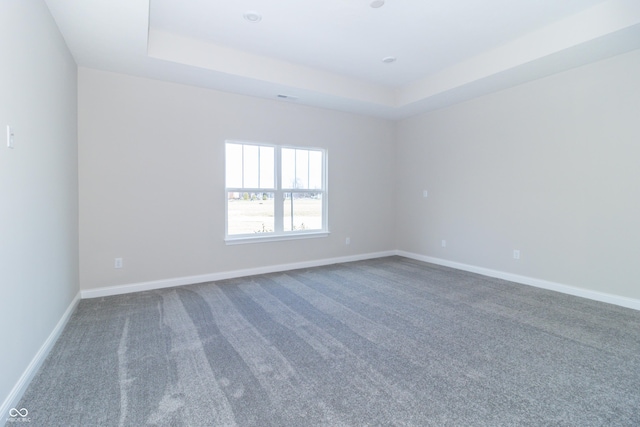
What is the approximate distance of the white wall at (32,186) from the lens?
1.67 m

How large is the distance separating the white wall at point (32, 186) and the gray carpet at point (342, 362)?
0.31 m

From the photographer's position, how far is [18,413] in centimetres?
164

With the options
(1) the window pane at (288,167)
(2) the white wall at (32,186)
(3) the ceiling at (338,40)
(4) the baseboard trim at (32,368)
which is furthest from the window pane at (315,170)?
(4) the baseboard trim at (32,368)

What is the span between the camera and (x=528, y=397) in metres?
1.80

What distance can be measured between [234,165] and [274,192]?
2.40 ft

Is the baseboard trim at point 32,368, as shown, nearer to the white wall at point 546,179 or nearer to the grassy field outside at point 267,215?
the grassy field outside at point 267,215

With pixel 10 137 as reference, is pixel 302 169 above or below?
above

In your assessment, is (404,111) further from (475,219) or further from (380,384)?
(380,384)

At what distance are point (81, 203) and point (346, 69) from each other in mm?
3646

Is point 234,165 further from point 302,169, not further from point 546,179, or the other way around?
point 546,179

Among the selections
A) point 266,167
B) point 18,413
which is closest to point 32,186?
point 18,413

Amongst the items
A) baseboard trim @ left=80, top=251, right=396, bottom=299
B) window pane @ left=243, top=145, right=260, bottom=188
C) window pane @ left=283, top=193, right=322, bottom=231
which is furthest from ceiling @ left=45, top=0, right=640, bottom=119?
baseboard trim @ left=80, top=251, right=396, bottom=299

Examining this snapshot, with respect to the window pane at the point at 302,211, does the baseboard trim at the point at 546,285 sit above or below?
below

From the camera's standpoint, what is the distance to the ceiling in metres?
2.76
